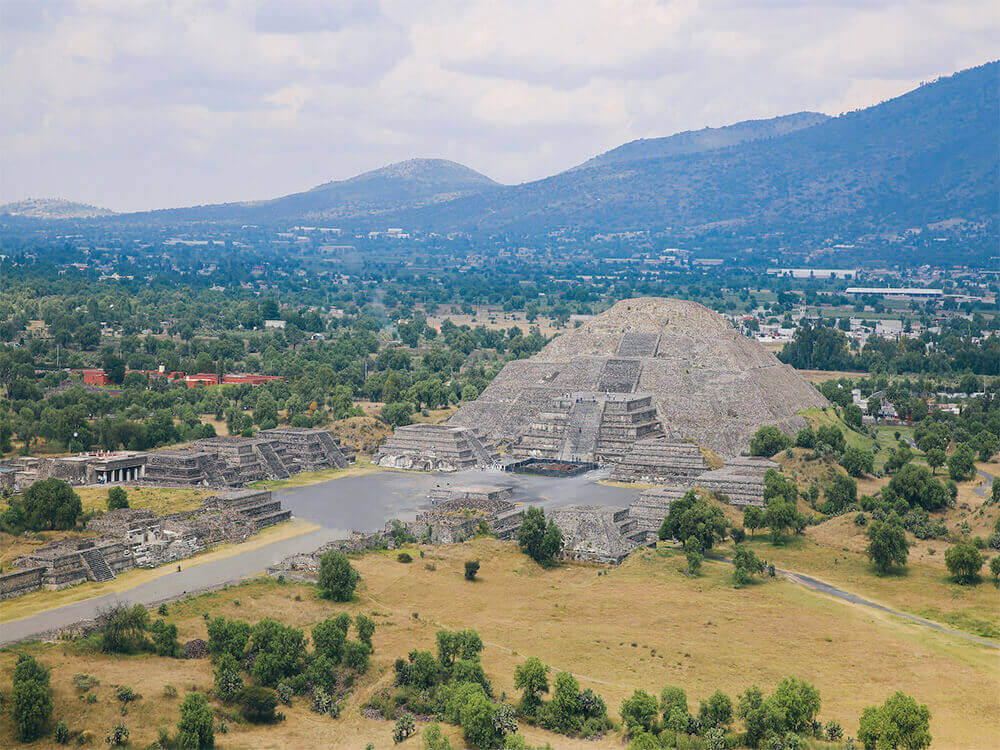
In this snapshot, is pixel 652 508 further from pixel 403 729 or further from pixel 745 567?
pixel 403 729

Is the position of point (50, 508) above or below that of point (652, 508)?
above

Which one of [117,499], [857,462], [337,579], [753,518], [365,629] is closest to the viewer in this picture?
[365,629]

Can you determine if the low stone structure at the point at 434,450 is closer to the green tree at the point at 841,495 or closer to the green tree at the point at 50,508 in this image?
the green tree at the point at 841,495

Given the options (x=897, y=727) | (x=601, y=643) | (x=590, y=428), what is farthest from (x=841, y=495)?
(x=897, y=727)

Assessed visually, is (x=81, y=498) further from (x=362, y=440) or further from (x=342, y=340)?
(x=342, y=340)

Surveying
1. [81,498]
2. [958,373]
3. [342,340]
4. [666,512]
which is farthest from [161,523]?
[958,373]

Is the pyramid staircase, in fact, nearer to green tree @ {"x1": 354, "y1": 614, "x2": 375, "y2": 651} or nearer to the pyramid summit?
green tree @ {"x1": 354, "y1": 614, "x2": 375, "y2": 651}
